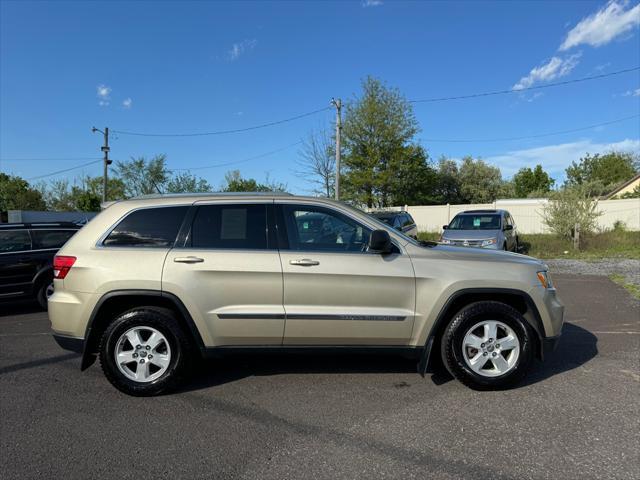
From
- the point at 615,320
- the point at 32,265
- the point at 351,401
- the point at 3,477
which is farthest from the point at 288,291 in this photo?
the point at 32,265

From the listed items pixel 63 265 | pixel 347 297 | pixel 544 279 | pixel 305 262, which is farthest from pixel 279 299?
pixel 544 279

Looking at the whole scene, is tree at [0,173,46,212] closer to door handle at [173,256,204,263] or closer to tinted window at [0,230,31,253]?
tinted window at [0,230,31,253]

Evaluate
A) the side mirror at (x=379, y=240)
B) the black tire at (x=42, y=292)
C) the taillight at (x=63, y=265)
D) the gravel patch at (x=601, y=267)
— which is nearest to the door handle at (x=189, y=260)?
the taillight at (x=63, y=265)

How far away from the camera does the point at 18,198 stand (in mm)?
44500

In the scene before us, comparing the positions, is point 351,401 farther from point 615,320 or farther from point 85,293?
point 615,320

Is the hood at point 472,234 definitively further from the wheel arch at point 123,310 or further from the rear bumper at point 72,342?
the rear bumper at point 72,342

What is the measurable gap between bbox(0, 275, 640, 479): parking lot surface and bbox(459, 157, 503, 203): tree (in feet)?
164

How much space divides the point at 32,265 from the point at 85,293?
4.65m

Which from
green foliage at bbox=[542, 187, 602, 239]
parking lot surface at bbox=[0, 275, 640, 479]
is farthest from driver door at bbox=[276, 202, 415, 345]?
green foliage at bbox=[542, 187, 602, 239]

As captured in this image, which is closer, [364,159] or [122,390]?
[122,390]

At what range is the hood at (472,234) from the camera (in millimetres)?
12109

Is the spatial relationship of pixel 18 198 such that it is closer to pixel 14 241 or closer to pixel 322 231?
pixel 14 241

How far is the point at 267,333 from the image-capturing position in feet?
12.0

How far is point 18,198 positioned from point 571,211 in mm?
50862
